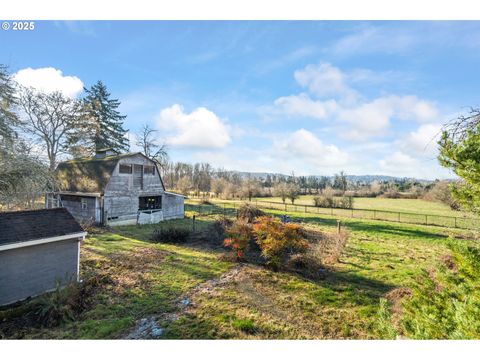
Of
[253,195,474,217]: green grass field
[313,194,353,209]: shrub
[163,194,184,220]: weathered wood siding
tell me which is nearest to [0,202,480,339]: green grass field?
[163,194,184,220]: weathered wood siding

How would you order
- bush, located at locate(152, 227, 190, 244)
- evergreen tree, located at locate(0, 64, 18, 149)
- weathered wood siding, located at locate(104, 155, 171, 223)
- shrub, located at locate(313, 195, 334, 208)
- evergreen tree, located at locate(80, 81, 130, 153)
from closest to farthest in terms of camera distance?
evergreen tree, located at locate(0, 64, 18, 149)
bush, located at locate(152, 227, 190, 244)
weathered wood siding, located at locate(104, 155, 171, 223)
evergreen tree, located at locate(80, 81, 130, 153)
shrub, located at locate(313, 195, 334, 208)

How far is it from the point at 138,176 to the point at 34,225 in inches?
493

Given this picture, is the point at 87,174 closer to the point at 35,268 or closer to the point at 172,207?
the point at 172,207

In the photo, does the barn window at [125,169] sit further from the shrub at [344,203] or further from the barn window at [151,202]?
the shrub at [344,203]

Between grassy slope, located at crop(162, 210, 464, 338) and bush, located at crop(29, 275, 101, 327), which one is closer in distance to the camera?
grassy slope, located at crop(162, 210, 464, 338)

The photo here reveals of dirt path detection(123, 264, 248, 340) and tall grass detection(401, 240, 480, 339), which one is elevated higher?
tall grass detection(401, 240, 480, 339)

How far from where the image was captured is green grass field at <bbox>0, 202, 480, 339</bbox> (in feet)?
13.0

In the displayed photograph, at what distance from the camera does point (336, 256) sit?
10703mm

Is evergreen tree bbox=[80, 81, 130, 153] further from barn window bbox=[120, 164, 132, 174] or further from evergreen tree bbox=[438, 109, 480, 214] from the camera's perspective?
evergreen tree bbox=[438, 109, 480, 214]

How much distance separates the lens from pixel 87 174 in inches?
710

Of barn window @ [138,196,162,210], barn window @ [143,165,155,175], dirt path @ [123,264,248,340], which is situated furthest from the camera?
barn window @ [138,196,162,210]

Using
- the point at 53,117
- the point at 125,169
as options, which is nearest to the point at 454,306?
the point at 125,169

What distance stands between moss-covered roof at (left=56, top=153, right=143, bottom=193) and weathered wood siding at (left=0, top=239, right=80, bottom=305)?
1058 centimetres

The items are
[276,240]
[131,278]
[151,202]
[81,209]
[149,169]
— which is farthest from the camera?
[151,202]
